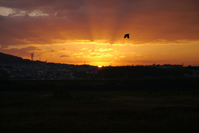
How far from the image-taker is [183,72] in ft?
253

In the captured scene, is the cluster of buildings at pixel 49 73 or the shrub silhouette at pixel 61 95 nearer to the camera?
the shrub silhouette at pixel 61 95

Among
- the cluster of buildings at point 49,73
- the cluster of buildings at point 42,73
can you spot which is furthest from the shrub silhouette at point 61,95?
the cluster of buildings at point 42,73

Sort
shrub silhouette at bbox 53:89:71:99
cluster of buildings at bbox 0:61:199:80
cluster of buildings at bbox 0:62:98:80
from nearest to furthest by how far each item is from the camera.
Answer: shrub silhouette at bbox 53:89:71:99 → cluster of buildings at bbox 0:61:199:80 → cluster of buildings at bbox 0:62:98:80

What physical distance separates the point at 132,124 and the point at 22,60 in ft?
404

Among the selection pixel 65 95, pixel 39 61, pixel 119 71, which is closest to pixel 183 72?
pixel 119 71

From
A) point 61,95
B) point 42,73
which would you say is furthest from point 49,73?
point 61,95

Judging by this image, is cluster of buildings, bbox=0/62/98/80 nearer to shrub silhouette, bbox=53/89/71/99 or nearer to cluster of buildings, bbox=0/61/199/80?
cluster of buildings, bbox=0/61/199/80

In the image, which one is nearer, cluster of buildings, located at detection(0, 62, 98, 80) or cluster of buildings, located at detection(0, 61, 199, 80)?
cluster of buildings, located at detection(0, 61, 199, 80)

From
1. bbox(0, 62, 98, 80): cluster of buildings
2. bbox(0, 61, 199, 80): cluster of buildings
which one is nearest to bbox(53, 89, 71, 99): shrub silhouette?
bbox(0, 61, 199, 80): cluster of buildings

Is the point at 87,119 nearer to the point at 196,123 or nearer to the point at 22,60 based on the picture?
the point at 196,123

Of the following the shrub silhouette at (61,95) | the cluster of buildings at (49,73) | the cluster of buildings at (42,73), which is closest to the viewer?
the shrub silhouette at (61,95)

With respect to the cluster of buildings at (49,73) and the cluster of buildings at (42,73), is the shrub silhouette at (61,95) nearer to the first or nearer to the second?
the cluster of buildings at (49,73)

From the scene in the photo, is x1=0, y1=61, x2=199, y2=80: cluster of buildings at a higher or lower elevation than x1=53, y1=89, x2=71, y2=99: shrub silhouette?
higher

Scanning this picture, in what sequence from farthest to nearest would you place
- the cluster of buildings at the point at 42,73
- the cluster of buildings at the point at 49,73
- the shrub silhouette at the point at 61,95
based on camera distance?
1. the cluster of buildings at the point at 42,73
2. the cluster of buildings at the point at 49,73
3. the shrub silhouette at the point at 61,95
